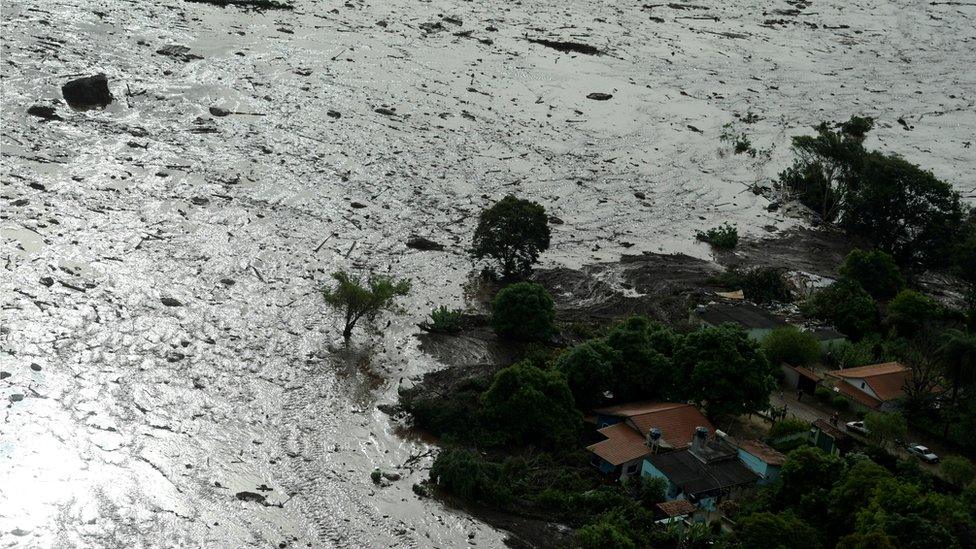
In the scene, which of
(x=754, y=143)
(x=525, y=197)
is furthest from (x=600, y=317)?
(x=754, y=143)

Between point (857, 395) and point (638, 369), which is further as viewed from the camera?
point (857, 395)

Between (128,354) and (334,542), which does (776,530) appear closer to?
(334,542)

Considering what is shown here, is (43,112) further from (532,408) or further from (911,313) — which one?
(911,313)

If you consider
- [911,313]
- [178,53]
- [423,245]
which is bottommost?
[423,245]

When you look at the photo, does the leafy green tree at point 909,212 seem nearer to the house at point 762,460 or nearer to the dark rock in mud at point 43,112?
the house at point 762,460

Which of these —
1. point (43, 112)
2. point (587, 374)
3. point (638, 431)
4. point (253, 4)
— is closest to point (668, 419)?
point (638, 431)

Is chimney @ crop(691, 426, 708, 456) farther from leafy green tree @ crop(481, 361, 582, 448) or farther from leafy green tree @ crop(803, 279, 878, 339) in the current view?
leafy green tree @ crop(803, 279, 878, 339)

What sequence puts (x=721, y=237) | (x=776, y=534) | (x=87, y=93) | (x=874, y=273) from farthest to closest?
(x=721, y=237) → (x=87, y=93) → (x=874, y=273) → (x=776, y=534)
